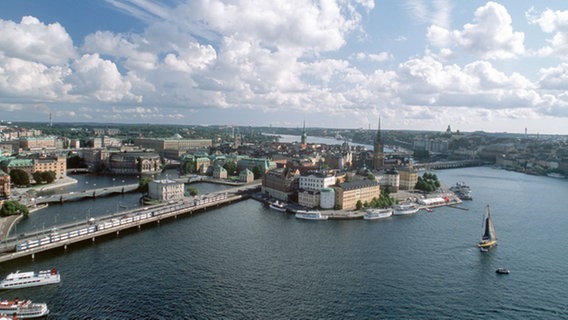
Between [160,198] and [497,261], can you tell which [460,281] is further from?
[160,198]

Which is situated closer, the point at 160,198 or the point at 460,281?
the point at 460,281

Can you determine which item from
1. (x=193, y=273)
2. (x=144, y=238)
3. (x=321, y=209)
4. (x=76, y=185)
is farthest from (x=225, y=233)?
(x=76, y=185)

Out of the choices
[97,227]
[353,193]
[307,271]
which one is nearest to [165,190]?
[97,227]

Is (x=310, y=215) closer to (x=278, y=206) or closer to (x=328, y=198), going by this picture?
(x=328, y=198)

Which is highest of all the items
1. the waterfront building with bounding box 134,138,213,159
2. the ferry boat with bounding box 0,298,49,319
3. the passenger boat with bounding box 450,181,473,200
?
the waterfront building with bounding box 134,138,213,159

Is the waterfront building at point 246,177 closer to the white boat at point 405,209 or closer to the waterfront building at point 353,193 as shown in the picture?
the waterfront building at point 353,193

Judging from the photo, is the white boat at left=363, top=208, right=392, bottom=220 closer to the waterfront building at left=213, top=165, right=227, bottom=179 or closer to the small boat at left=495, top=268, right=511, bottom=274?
the small boat at left=495, top=268, right=511, bottom=274

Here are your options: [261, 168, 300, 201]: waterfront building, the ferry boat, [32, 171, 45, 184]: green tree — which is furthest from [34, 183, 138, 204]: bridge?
the ferry boat
